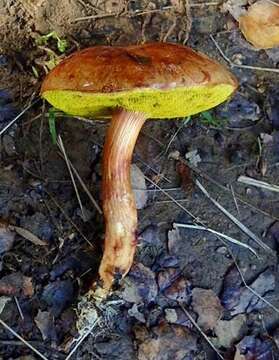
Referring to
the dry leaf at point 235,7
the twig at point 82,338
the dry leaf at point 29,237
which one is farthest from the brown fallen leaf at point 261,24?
the twig at point 82,338

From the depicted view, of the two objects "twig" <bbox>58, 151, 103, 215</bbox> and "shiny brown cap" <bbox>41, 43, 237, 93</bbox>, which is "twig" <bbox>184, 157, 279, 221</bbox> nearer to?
"twig" <bbox>58, 151, 103, 215</bbox>

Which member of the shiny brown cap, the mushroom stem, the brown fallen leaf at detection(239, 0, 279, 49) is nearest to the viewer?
the shiny brown cap

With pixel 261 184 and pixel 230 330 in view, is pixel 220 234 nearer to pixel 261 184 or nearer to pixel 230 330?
pixel 261 184

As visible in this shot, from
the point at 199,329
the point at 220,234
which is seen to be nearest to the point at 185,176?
the point at 220,234

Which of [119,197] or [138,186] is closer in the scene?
[119,197]

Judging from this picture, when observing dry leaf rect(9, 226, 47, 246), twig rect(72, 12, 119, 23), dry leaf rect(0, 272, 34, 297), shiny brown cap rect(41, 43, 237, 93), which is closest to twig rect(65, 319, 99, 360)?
dry leaf rect(0, 272, 34, 297)
